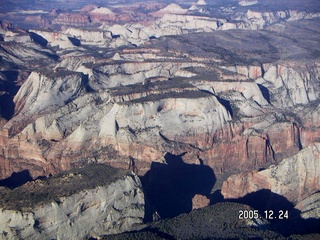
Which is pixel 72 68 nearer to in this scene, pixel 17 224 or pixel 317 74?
pixel 317 74

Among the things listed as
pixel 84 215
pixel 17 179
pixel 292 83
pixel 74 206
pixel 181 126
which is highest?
pixel 74 206

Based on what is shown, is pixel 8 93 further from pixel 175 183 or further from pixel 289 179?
pixel 289 179

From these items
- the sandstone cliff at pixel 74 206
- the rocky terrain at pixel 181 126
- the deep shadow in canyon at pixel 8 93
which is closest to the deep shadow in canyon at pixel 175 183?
the rocky terrain at pixel 181 126

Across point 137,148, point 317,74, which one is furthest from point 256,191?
point 317,74

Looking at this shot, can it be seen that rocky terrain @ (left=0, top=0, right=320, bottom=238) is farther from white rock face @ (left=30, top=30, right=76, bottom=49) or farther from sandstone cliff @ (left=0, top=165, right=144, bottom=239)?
white rock face @ (left=30, top=30, right=76, bottom=49)

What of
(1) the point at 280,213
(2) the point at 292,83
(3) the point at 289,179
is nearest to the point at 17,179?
(1) the point at 280,213

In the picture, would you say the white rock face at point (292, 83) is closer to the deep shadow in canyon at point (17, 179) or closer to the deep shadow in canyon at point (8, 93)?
the deep shadow in canyon at point (17, 179)
